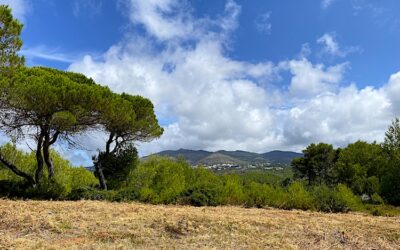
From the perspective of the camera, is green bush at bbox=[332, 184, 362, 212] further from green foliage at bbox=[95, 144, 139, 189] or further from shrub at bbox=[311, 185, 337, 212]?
green foliage at bbox=[95, 144, 139, 189]

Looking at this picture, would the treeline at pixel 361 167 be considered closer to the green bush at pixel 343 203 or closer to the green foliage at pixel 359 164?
the green foliage at pixel 359 164

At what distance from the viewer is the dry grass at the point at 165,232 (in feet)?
25.4

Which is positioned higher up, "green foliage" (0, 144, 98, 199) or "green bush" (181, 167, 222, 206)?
"green foliage" (0, 144, 98, 199)

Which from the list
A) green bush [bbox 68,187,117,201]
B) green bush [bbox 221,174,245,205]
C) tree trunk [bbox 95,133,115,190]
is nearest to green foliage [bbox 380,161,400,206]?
green bush [bbox 221,174,245,205]

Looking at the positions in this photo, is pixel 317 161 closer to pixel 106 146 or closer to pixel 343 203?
pixel 343 203

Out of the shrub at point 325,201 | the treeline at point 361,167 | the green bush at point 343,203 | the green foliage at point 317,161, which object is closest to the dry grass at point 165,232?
the green bush at point 343,203

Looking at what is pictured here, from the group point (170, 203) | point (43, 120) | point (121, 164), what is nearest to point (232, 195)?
point (170, 203)

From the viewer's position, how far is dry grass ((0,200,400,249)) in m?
7.75

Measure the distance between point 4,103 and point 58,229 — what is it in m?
7.37

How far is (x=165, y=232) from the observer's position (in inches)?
340

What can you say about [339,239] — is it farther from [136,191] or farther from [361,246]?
[136,191]

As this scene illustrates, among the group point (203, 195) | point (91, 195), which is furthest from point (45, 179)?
point (203, 195)

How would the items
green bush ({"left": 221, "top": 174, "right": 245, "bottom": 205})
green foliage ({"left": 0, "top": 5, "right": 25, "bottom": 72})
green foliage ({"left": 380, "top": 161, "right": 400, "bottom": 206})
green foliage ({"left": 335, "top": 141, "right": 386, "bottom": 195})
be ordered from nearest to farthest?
green foliage ({"left": 0, "top": 5, "right": 25, "bottom": 72})
green bush ({"left": 221, "top": 174, "right": 245, "bottom": 205})
green foliage ({"left": 380, "top": 161, "right": 400, "bottom": 206})
green foliage ({"left": 335, "top": 141, "right": 386, "bottom": 195})

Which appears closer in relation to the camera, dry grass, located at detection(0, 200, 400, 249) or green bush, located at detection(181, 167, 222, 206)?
dry grass, located at detection(0, 200, 400, 249)
